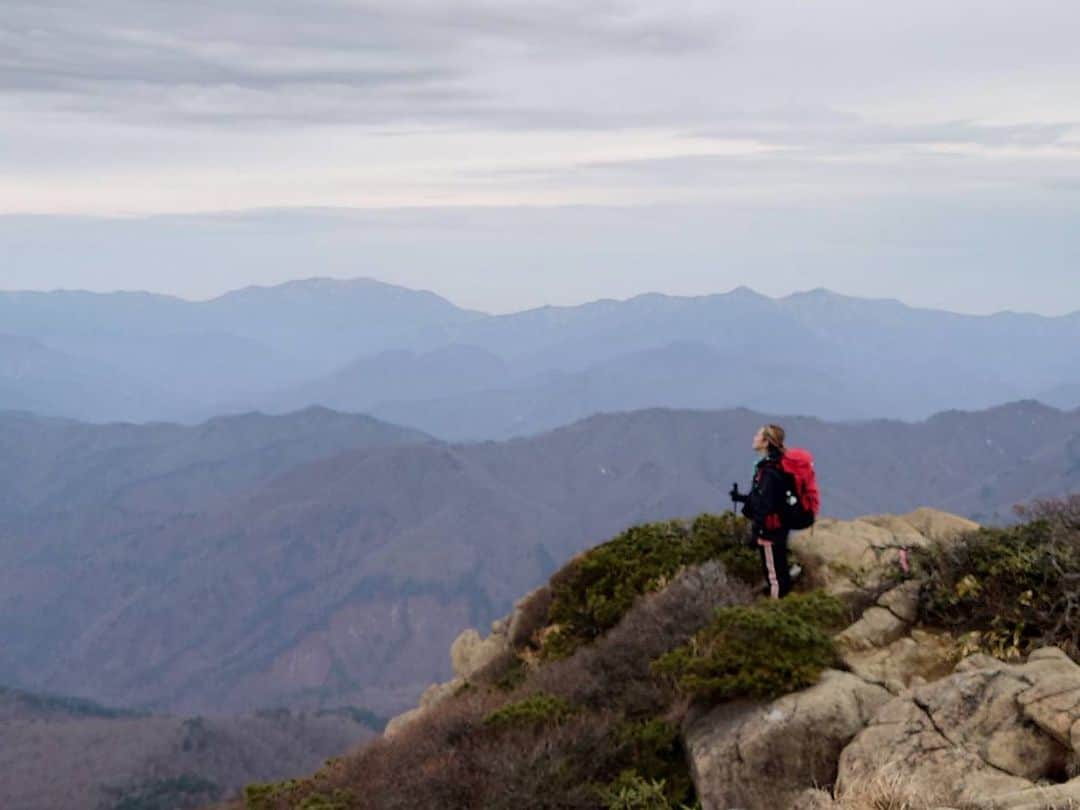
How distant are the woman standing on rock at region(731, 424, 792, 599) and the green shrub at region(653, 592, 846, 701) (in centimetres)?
184

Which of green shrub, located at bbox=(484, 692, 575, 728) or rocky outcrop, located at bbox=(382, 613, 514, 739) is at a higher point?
green shrub, located at bbox=(484, 692, 575, 728)

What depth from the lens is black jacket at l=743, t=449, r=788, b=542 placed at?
12.3 metres

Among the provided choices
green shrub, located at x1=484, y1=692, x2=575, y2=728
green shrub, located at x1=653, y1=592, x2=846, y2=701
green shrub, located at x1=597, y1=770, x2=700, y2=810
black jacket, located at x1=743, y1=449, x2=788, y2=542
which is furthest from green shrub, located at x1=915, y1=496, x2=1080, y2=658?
green shrub, located at x1=484, y1=692, x2=575, y2=728

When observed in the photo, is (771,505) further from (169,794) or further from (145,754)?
(145,754)

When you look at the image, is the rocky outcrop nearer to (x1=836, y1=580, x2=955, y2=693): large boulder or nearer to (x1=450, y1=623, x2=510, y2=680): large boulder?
(x1=450, y1=623, x2=510, y2=680): large boulder

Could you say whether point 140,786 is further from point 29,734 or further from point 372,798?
point 372,798

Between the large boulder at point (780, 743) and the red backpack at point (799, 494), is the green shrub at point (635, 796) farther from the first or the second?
the red backpack at point (799, 494)

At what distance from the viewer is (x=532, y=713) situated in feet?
34.6

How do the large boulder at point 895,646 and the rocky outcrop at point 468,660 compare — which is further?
the rocky outcrop at point 468,660

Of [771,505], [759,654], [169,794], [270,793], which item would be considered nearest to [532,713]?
[759,654]

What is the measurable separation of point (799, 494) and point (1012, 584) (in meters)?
2.76

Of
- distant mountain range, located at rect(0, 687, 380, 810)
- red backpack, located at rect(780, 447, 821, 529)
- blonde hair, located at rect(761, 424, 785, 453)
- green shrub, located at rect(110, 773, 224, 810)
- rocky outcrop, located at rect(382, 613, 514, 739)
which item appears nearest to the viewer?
red backpack, located at rect(780, 447, 821, 529)

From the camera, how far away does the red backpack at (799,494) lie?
12258 mm

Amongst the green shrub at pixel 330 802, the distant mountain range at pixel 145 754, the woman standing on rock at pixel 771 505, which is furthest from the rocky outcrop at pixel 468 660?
the distant mountain range at pixel 145 754
